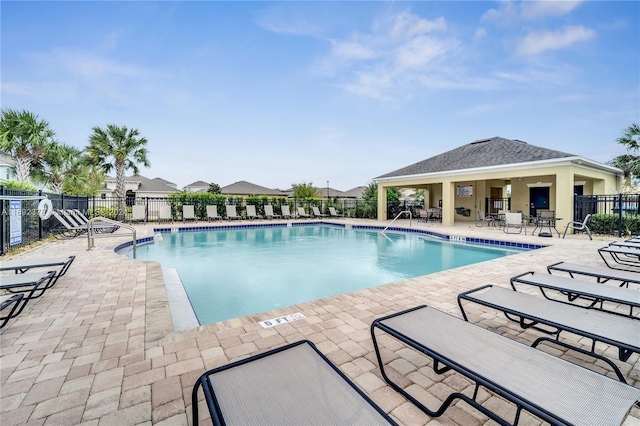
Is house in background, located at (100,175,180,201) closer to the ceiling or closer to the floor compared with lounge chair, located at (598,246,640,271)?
closer to the ceiling

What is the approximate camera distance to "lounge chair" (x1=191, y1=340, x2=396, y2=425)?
3.76 feet

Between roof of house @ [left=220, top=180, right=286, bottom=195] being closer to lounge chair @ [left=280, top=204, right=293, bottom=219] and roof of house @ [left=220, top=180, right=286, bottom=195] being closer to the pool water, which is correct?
lounge chair @ [left=280, top=204, right=293, bottom=219]

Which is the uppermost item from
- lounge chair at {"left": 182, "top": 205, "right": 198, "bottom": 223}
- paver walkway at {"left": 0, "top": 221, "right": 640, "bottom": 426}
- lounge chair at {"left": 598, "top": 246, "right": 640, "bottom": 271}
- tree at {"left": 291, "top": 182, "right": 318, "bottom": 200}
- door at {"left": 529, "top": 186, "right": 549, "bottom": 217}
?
tree at {"left": 291, "top": 182, "right": 318, "bottom": 200}

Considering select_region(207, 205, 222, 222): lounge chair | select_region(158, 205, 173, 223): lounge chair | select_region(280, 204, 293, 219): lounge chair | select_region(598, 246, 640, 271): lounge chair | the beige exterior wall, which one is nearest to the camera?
select_region(598, 246, 640, 271): lounge chair

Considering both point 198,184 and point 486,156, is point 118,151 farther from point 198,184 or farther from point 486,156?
point 198,184

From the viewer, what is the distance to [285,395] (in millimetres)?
1299

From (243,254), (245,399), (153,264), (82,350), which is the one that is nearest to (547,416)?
(245,399)

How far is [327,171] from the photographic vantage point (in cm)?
3312

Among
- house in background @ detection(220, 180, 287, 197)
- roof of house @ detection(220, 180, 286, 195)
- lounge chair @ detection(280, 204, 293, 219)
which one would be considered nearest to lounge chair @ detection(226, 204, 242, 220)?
lounge chair @ detection(280, 204, 293, 219)

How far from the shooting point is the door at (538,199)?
1525cm

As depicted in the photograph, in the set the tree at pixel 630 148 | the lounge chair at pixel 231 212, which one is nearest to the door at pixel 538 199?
the tree at pixel 630 148

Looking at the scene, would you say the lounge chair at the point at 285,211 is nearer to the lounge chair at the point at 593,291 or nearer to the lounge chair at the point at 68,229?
the lounge chair at the point at 68,229

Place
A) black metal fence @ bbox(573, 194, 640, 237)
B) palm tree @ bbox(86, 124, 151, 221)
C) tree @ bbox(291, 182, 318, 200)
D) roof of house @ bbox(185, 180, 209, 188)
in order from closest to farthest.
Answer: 1. black metal fence @ bbox(573, 194, 640, 237)
2. palm tree @ bbox(86, 124, 151, 221)
3. tree @ bbox(291, 182, 318, 200)
4. roof of house @ bbox(185, 180, 209, 188)

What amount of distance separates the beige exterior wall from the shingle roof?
1.38ft
